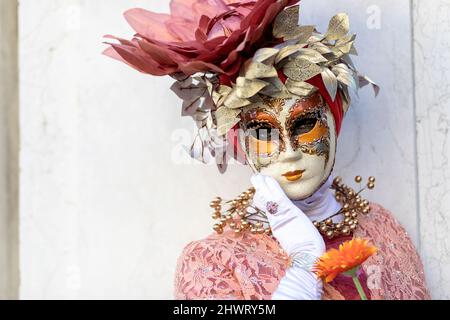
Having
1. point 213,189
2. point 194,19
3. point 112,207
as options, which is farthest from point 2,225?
point 194,19

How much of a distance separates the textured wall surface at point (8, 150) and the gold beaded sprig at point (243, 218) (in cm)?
79

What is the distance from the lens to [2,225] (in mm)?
2801

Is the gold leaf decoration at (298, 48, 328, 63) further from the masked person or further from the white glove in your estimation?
the white glove

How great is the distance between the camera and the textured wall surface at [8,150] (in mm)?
2795

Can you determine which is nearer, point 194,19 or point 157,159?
point 194,19

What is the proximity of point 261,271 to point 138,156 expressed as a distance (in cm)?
60

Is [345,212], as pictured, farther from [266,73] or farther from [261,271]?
[266,73]

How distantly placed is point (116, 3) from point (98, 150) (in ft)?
1.29

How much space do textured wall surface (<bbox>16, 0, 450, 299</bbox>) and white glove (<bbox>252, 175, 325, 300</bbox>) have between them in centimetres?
45

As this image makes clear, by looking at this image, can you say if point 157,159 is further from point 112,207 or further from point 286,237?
point 286,237

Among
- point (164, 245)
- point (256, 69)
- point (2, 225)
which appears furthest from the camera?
point (2, 225)

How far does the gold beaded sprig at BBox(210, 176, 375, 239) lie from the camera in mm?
2236

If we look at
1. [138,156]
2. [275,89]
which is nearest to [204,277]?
[275,89]

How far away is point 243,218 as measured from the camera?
7.39 ft
